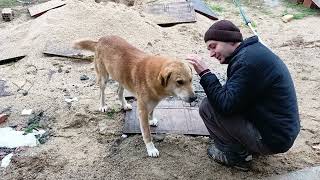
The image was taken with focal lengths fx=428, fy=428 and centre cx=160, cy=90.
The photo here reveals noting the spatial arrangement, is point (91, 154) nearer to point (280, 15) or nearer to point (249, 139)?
point (249, 139)

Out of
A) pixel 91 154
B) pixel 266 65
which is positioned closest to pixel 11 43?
pixel 91 154

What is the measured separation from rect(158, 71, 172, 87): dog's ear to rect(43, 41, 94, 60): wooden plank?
→ 308 centimetres

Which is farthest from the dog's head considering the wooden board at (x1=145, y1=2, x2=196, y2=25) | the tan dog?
the wooden board at (x1=145, y1=2, x2=196, y2=25)

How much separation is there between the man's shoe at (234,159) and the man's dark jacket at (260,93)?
16.7 inches

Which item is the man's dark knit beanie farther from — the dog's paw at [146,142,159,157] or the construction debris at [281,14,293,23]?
the construction debris at [281,14,293,23]

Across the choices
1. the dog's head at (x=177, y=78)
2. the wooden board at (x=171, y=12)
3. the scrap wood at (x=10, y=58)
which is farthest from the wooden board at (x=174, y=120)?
the wooden board at (x=171, y=12)

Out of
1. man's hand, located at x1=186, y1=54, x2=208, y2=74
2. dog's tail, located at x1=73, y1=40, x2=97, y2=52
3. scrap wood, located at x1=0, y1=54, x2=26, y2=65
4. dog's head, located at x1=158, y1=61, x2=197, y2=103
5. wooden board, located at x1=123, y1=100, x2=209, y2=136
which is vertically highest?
man's hand, located at x1=186, y1=54, x2=208, y2=74

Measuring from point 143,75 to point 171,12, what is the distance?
453cm

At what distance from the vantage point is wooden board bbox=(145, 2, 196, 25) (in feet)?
28.5

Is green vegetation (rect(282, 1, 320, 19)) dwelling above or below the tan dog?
below

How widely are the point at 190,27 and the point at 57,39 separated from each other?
2598 mm

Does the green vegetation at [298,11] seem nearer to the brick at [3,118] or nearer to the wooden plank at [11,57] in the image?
the wooden plank at [11,57]

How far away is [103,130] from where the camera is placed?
5305 mm

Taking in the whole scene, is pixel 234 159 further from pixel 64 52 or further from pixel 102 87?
pixel 64 52
